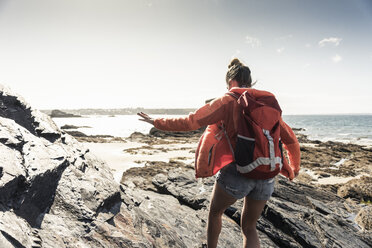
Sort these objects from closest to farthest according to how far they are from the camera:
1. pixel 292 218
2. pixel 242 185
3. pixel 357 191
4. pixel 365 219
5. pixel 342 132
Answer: pixel 242 185
pixel 292 218
pixel 365 219
pixel 357 191
pixel 342 132

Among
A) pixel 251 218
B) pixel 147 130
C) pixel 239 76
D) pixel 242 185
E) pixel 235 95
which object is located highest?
pixel 239 76

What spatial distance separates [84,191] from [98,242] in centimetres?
68

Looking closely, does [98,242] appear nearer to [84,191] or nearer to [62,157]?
[84,191]

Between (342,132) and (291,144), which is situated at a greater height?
(291,144)

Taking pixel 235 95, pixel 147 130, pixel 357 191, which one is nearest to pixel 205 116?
pixel 235 95

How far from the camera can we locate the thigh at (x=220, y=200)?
2.41m

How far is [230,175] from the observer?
2.35 metres

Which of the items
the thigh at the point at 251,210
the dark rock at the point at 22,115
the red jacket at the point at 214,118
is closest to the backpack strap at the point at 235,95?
the red jacket at the point at 214,118

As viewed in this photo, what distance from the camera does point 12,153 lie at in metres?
2.30

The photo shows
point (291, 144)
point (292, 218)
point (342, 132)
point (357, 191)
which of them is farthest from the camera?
point (342, 132)

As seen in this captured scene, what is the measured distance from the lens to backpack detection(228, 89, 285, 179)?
215 cm

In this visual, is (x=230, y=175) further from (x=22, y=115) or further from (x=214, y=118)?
(x=22, y=115)

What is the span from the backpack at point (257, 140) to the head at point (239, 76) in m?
0.32

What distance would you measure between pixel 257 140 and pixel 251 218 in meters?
0.98
